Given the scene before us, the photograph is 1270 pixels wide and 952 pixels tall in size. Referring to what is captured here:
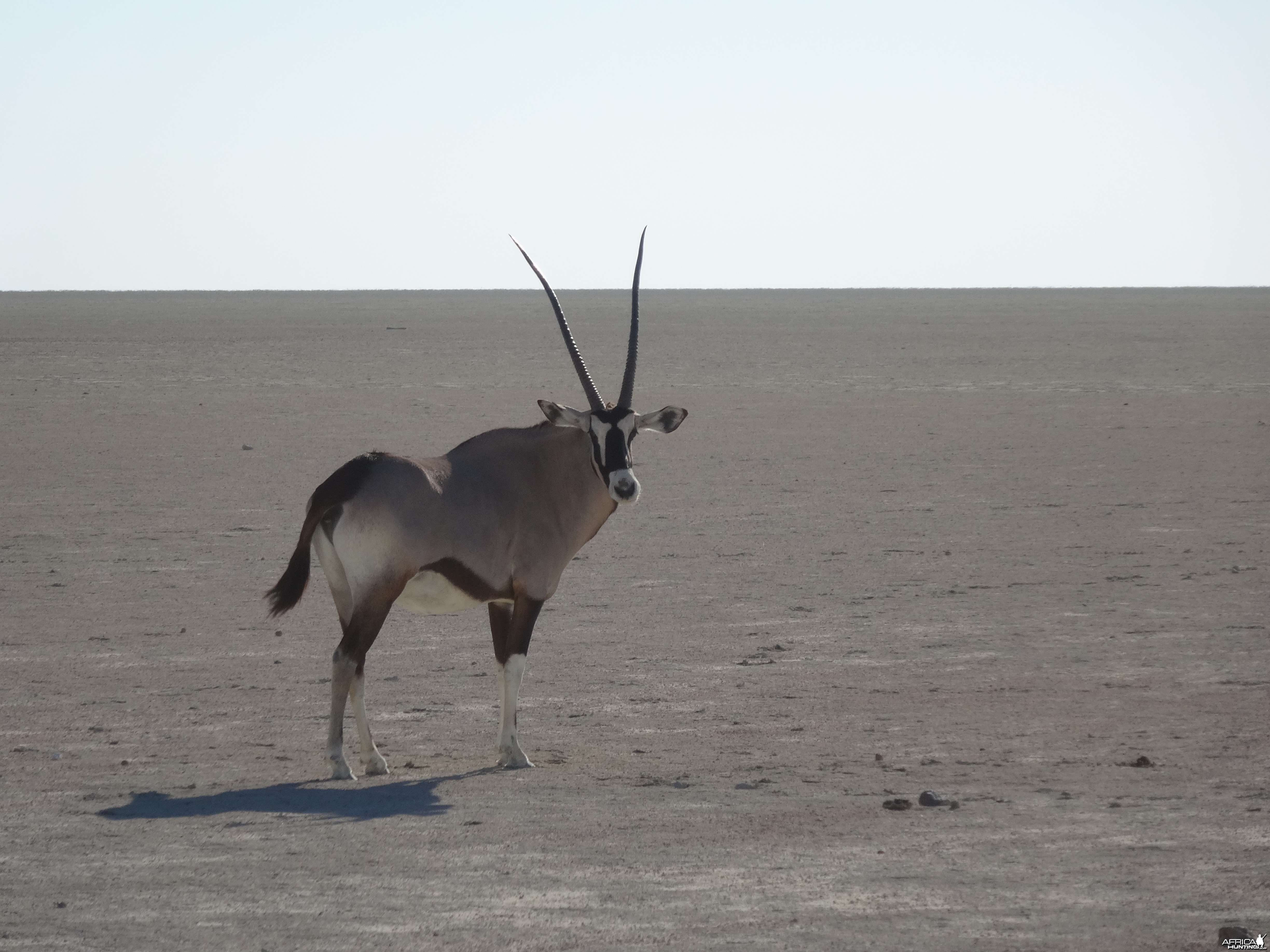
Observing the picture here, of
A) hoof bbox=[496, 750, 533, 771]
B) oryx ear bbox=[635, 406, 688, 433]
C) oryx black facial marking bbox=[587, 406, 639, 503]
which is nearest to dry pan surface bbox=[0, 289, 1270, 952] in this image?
hoof bbox=[496, 750, 533, 771]

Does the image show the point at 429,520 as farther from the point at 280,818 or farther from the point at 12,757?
the point at 12,757

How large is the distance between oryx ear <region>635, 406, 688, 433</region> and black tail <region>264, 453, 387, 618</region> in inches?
58.2

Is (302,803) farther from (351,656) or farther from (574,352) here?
(574,352)

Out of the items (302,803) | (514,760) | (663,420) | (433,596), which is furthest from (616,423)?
(302,803)

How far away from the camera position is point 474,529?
8.85 meters

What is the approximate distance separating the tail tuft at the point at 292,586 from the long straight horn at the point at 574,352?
172cm

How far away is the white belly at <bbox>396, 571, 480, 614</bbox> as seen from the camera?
28.5ft

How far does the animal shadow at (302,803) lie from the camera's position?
25.3 feet

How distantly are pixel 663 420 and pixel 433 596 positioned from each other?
173 cm

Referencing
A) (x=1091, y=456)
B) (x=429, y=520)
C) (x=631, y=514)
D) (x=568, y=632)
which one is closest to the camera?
(x=429, y=520)

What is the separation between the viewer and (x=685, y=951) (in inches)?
232

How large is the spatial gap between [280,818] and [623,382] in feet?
10.4

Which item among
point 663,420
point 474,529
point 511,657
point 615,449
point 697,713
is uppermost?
point 663,420

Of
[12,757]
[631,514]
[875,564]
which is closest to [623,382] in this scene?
[12,757]
